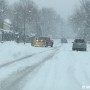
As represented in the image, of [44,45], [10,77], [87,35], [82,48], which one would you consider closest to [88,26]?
[87,35]

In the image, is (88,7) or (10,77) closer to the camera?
(10,77)

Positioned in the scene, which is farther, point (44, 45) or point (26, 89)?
point (44, 45)

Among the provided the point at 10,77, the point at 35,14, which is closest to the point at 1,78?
the point at 10,77

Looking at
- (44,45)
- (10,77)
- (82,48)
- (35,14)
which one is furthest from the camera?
Result: (35,14)

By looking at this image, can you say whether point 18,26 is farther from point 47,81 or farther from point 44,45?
point 47,81

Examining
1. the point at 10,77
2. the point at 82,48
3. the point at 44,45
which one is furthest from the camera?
the point at 44,45

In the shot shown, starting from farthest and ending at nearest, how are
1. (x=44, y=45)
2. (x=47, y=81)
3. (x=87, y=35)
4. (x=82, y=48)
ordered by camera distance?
1. (x=87, y=35)
2. (x=44, y=45)
3. (x=82, y=48)
4. (x=47, y=81)

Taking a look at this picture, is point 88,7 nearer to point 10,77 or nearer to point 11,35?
point 11,35

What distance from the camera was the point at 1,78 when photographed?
14.9 meters

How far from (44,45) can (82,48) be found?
15.8 meters

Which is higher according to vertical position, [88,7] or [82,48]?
[88,7]

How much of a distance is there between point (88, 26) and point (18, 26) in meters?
29.2

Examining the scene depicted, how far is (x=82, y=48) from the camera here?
5266 cm

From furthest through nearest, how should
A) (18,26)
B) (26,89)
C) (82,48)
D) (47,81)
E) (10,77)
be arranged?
(18,26) < (82,48) < (10,77) < (47,81) < (26,89)
